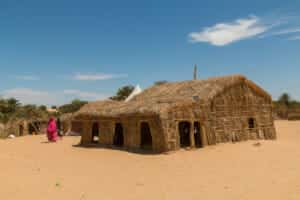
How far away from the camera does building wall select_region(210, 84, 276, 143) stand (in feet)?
47.0

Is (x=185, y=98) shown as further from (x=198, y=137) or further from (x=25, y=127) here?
(x=25, y=127)

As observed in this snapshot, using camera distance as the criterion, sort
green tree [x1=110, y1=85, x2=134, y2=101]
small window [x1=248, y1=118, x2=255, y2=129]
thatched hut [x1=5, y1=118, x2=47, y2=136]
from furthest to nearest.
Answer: green tree [x1=110, y1=85, x2=134, y2=101] → thatched hut [x1=5, y1=118, x2=47, y2=136] → small window [x1=248, y1=118, x2=255, y2=129]

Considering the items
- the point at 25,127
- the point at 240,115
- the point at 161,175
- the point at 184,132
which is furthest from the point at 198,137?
the point at 25,127

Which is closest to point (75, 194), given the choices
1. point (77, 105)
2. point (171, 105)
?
point (171, 105)

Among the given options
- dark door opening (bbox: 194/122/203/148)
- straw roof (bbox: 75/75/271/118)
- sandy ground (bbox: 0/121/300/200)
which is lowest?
sandy ground (bbox: 0/121/300/200)

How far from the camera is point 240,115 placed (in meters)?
15.4

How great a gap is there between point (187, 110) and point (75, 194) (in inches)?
292

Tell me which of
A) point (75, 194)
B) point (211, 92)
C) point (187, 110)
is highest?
point (211, 92)

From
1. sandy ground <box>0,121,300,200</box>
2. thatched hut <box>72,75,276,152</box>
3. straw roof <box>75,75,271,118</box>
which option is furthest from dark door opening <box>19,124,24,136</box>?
sandy ground <box>0,121,300,200</box>

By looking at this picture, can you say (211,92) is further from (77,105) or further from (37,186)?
(77,105)

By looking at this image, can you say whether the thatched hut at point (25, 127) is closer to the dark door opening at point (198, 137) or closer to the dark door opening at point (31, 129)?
the dark door opening at point (31, 129)

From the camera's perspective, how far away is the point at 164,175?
843cm

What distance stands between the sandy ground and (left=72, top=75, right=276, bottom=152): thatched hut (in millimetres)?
1162

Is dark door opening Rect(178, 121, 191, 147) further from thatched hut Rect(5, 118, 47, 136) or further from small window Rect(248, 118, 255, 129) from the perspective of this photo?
thatched hut Rect(5, 118, 47, 136)
